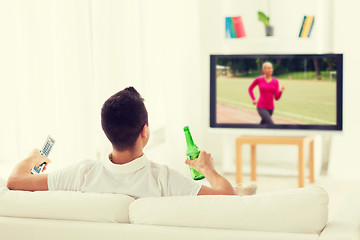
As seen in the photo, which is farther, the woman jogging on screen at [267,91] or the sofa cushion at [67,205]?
the woman jogging on screen at [267,91]

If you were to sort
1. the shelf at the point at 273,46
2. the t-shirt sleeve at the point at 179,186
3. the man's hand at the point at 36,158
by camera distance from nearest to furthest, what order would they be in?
the t-shirt sleeve at the point at 179,186, the man's hand at the point at 36,158, the shelf at the point at 273,46

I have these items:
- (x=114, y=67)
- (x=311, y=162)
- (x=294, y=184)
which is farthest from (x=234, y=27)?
(x=294, y=184)

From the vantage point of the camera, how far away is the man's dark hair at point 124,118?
214cm

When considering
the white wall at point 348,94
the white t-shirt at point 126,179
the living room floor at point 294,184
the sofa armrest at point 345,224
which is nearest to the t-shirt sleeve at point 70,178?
the white t-shirt at point 126,179

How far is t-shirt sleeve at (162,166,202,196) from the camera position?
2.09 meters

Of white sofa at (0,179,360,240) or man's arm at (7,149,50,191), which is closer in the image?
white sofa at (0,179,360,240)

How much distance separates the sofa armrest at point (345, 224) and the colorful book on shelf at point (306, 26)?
11.7ft

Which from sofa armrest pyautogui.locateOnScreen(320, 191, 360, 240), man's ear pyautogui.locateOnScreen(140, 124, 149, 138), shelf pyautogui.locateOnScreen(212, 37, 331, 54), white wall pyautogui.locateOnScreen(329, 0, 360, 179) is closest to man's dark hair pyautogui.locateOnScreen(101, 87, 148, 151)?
man's ear pyautogui.locateOnScreen(140, 124, 149, 138)

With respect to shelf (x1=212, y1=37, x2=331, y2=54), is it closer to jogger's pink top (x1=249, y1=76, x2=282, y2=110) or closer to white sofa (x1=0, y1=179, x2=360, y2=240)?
jogger's pink top (x1=249, y1=76, x2=282, y2=110)

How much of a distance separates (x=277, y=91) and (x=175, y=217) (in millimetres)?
3604

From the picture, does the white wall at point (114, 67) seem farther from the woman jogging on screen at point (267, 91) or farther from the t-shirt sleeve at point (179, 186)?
the t-shirt sleeve at point (179, 186)

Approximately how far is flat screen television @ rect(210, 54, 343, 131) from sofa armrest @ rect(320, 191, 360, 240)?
312cm

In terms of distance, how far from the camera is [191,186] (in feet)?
6.88

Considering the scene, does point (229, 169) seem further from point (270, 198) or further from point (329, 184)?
point (270, 198)
